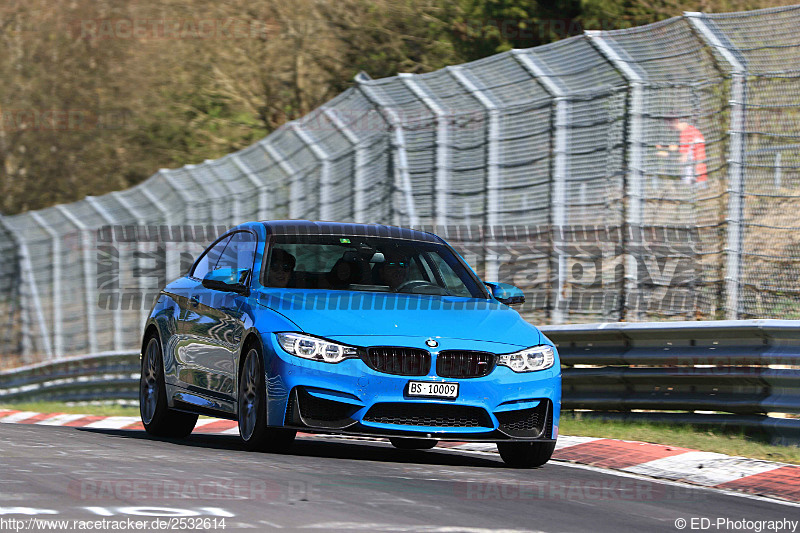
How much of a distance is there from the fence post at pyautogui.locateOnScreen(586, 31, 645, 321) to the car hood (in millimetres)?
3933

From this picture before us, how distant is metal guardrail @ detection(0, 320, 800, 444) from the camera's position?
→ 1030 centimetres

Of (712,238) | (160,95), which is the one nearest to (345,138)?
(712,238)

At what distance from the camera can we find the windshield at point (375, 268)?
9.71 meters

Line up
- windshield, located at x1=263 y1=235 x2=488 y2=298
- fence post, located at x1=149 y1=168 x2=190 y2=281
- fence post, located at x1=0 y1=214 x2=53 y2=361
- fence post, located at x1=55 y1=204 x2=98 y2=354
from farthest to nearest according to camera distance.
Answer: fence post, located at x1=0 y1=214 x2=53 y2=361
fence post, located at x1=55 y1=204 x2=98 y2=354
fence post, located at x1=149 y1=168 x2=190 y2=281
windshield, located at x1=263 y1=235 x2=488 y2=298

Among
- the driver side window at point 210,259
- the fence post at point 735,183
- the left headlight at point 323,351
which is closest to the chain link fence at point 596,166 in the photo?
the fence post at point 735,183

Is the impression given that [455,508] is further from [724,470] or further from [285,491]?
[724,470]

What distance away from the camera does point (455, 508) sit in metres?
6.88

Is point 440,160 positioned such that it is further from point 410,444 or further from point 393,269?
point 393,269

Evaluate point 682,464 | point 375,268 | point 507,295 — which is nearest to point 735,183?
point 507,295

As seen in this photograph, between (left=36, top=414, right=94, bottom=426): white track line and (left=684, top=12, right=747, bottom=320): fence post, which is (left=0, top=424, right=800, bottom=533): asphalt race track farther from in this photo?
(left=36, top=414, right=94, bottom=426): white track line

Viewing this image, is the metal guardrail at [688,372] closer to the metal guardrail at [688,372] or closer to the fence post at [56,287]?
the metal guardrail at [688,372]

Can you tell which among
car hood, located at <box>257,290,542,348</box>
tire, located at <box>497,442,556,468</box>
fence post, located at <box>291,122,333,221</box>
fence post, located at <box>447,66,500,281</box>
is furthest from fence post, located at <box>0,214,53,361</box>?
tire, located at <box>497,442,556,468</box>

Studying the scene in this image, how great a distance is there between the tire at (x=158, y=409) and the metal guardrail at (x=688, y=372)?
329 cm

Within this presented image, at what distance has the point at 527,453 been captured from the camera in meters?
9.28
